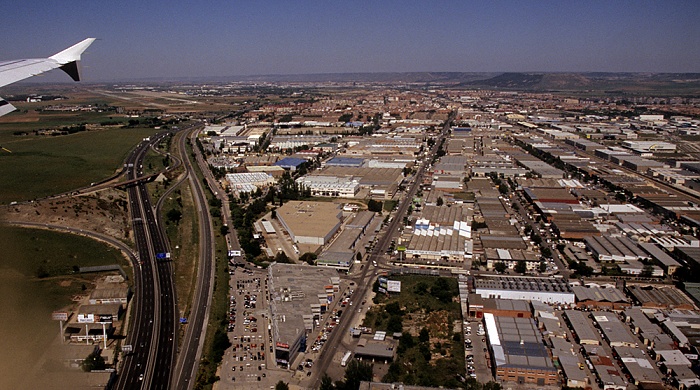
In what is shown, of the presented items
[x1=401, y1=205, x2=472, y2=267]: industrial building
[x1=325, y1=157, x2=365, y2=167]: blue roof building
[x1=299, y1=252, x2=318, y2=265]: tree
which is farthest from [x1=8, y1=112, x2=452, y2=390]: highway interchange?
[x1=325, y1=157, x2=365, y2=167]: blue roof building

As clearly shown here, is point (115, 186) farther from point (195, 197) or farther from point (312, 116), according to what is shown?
point (312, 116)

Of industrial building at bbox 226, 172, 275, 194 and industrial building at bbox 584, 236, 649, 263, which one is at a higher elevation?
industrial building at bbox 584, 236, 649, 263

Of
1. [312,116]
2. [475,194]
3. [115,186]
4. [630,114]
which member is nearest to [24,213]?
[115,186]

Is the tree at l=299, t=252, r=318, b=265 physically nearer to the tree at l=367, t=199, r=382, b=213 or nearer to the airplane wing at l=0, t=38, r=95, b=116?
the tree at l=367, t=199, r=382, b=213

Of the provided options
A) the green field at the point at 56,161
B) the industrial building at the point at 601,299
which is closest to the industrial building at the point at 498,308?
the industrial building at the point at 601,299

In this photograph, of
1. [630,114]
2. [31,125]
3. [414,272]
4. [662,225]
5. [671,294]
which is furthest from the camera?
[630,114]

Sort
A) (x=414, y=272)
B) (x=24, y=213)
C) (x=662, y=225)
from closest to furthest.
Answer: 1. (x=414, y=272)
2. (x=24, y=213)
3. (x=662, y=225)

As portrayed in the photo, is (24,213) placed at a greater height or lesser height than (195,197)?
greater
